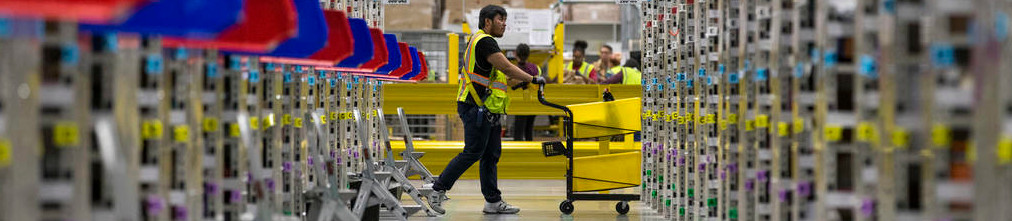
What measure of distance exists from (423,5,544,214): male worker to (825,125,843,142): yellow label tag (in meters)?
4.20

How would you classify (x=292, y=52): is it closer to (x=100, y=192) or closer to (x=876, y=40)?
(x=100, y=192)

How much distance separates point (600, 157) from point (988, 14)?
216 inches

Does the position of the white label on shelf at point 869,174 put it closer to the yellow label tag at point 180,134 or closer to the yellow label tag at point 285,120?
the yellow label tag at point 180,134

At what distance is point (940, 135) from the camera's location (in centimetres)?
276

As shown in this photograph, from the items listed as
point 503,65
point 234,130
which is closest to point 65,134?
point 234,130

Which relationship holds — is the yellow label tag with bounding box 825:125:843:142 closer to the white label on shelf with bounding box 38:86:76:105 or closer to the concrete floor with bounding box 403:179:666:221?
the white label on shelf with bounding box 38:86:76:105

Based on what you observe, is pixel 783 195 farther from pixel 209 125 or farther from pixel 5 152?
pixel 5 152

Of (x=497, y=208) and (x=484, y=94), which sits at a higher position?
(x=484, y=94)

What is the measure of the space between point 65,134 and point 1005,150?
212 cm

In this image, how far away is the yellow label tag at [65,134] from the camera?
2.63m

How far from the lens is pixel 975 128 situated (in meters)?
2.66

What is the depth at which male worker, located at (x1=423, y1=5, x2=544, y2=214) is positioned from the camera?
25.2ft

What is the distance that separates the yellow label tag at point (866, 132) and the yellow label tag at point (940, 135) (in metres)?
0.46

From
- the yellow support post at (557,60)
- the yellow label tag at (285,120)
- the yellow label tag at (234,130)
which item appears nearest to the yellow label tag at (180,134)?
the yellow label tag at (234,130)
